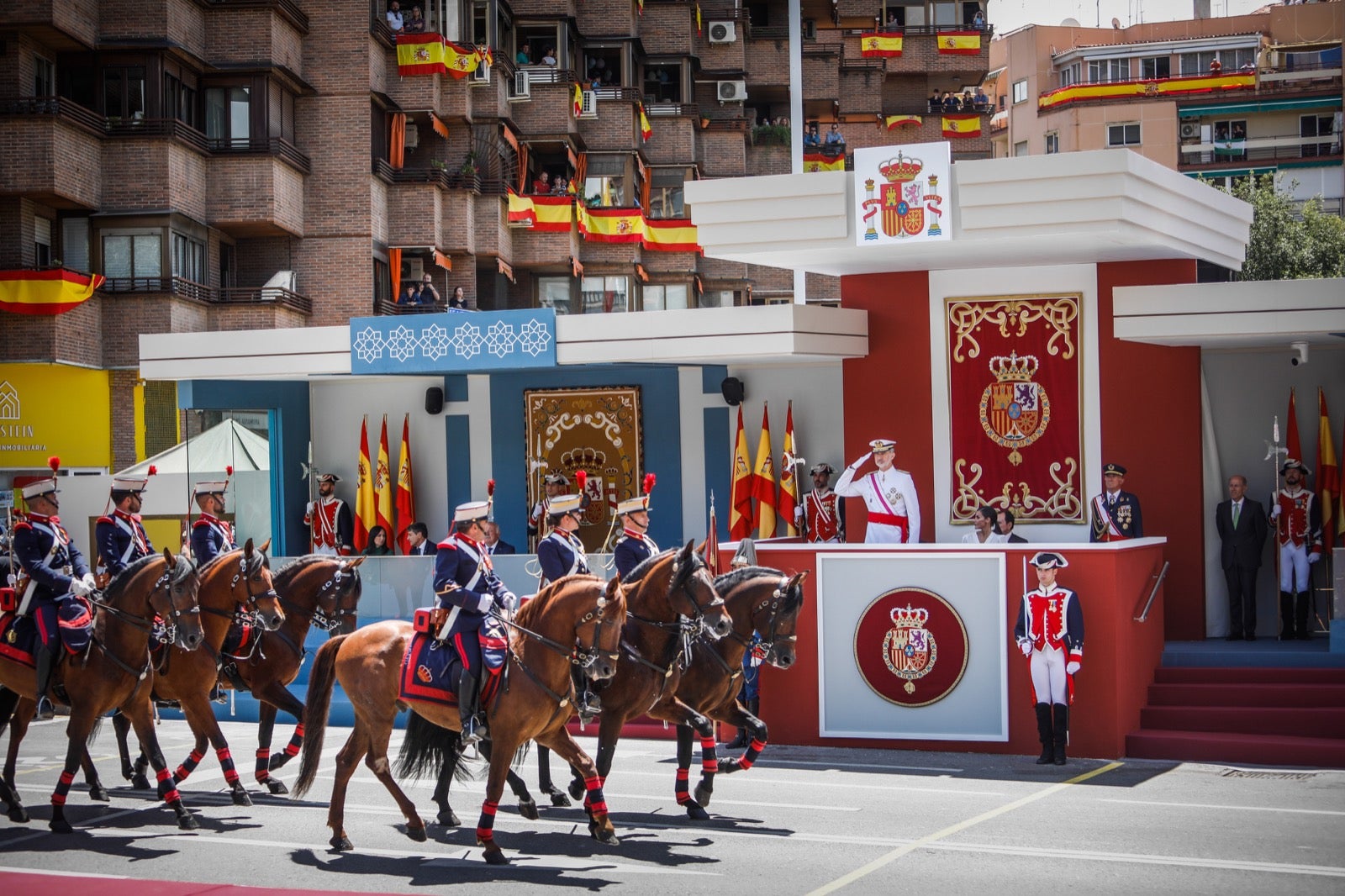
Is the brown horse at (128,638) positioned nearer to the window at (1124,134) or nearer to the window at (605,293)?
the window at (605,293)

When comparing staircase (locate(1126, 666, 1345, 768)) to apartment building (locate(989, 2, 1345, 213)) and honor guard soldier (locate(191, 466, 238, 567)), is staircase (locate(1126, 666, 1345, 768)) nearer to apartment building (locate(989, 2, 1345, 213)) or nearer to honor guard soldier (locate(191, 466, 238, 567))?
honor guard soldier (locate(191, 466, 238, 567))

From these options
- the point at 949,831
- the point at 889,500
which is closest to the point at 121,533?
the point at 949,831

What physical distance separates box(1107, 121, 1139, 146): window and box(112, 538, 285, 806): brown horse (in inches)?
2193

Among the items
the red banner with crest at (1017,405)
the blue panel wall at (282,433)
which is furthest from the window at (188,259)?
the red banner with crest at (1017,405)

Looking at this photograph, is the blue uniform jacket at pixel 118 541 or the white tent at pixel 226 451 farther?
the white tent at pixel 226 451

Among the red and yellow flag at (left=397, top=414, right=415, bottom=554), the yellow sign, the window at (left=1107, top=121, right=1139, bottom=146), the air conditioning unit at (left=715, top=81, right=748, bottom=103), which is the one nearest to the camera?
the red and yellow flag at (left=397, top=414, right=415, bottom=554)

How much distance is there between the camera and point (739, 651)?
42.8ft

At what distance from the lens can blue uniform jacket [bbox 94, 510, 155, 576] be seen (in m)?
14.2

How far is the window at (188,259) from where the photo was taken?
109ft

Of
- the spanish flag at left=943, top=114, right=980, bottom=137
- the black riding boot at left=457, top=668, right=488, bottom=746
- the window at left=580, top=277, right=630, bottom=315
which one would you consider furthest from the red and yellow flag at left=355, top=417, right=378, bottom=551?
the spanish flag at left=943, top=114, right=980, bottom=137

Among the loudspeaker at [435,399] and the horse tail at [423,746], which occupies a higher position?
the loudspeaker at [435,399]

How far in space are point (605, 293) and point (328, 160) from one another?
12.4 meters

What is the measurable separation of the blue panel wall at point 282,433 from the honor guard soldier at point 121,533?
7989mm

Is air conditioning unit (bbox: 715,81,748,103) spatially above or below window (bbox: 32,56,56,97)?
above
